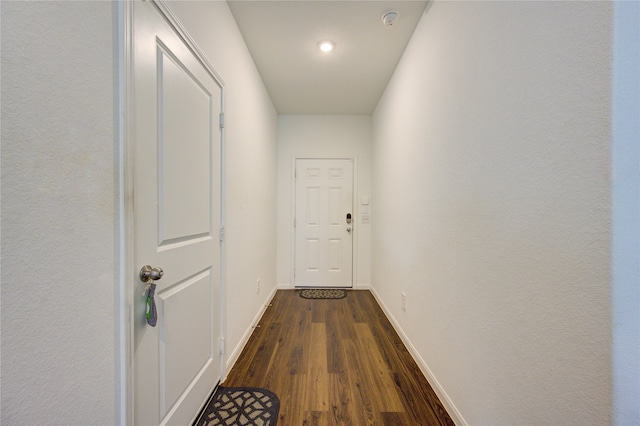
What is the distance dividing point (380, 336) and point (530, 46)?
214cm

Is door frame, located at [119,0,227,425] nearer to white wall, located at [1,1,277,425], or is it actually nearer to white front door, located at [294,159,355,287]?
white wall, located at [1,1,277,425]

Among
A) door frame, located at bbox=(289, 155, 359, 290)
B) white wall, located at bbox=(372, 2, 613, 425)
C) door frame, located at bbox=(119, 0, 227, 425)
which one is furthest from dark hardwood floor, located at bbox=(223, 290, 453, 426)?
door frame, located at bbox=(289, 155, 359, 290)

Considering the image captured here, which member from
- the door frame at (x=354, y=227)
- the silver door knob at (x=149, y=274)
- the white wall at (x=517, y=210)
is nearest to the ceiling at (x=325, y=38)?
the white wall at (x=517, y=210)

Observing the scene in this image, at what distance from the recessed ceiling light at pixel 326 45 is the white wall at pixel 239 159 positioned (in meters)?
0.65

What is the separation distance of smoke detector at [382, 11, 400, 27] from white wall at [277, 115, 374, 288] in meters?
1.77

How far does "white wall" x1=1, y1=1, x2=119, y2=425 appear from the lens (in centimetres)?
56

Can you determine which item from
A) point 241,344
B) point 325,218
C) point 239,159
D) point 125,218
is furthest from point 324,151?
point 125,218

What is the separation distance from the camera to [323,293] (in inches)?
132

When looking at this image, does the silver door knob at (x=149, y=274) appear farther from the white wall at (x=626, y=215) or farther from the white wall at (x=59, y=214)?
the white wall at (x=626, y=215)

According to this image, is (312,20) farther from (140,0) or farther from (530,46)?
(530,46)

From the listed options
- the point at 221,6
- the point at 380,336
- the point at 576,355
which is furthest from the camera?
the point at 380,336

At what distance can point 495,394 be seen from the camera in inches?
39.3

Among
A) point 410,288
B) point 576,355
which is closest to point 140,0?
point 576,355

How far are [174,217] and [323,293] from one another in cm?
258
